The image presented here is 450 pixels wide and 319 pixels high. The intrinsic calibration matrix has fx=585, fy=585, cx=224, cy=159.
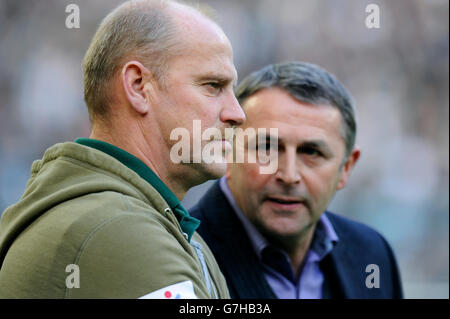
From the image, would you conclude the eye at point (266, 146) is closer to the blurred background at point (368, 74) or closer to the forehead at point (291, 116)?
the forehead at point (291, 116)

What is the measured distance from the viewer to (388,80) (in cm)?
515

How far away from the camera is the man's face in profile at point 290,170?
1643 mm

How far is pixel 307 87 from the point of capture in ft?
5.75

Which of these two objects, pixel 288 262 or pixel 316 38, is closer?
pixel 288 262

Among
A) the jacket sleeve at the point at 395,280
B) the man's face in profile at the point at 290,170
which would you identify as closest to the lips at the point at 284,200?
the man's face in profile at the point at 290,170

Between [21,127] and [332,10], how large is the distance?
9.32 ft

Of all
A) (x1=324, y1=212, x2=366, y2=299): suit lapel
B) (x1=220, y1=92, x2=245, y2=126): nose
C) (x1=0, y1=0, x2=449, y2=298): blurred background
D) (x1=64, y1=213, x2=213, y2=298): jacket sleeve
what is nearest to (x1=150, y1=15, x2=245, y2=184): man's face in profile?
(x1=220, y1=92, x2=245, y2=126): nose

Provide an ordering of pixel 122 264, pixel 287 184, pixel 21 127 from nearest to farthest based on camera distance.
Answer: pixel 122 264, pixel 287 184, pixel 21 127

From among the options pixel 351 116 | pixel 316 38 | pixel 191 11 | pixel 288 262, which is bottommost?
pixel 288 262

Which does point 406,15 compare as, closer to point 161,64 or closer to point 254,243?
point 254,243

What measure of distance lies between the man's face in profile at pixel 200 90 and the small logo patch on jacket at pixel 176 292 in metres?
0.33

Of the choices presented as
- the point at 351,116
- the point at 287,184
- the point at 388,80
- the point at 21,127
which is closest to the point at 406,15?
the point at 388,80

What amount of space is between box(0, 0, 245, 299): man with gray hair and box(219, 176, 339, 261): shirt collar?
43 centimetres

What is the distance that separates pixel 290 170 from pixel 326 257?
348 mm
